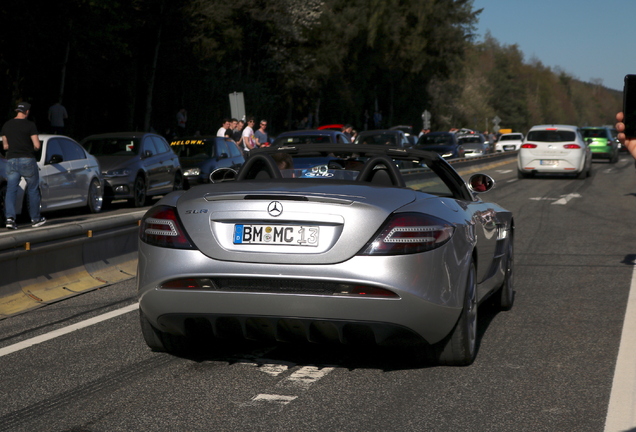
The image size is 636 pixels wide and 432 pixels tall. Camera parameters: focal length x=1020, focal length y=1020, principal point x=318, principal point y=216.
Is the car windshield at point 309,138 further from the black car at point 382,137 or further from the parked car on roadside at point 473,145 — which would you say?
the parked car on roadside at point 473,145

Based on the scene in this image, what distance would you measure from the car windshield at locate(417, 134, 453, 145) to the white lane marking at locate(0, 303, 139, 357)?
102 ft

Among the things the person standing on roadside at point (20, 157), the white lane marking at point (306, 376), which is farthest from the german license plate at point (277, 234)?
the person standing on roadside at point (20, 157)

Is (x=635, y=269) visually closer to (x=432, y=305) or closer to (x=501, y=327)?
(x=501, y=327)

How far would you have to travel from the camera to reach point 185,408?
4.96 metres

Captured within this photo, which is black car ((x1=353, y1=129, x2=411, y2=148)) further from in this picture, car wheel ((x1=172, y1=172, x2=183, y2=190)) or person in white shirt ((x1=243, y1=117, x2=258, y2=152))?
car wheel ((x1=172, y1=172, x2=183, y2=190))

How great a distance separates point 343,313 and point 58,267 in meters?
4.24

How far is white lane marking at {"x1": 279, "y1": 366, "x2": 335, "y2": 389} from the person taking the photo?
5.48 m

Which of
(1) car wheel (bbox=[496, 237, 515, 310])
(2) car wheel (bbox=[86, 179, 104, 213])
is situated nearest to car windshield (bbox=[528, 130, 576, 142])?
(2) car wheel (bbox=[86, 179, 104, 213])

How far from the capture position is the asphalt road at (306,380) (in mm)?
4770

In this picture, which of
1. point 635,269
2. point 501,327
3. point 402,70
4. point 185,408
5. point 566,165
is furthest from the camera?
point 402,70

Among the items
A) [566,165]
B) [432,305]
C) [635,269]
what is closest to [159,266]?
[432,305]

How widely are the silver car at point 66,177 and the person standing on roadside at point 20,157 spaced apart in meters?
0.69

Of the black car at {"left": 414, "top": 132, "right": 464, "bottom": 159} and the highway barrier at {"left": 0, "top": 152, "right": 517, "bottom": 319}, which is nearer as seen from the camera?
the highway barrier at {"left": 0, "top": 152, "right": 517, "bottom": 319}

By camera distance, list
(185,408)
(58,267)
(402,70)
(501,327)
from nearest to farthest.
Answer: (185,408)
(501,327)
(58,267)
(402,70)
